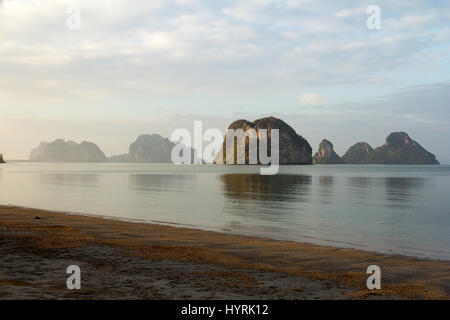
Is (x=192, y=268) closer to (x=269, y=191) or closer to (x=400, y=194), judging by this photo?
(x=269, y=191)

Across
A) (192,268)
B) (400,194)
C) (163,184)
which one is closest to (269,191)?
(400,194)

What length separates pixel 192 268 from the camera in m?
12.9

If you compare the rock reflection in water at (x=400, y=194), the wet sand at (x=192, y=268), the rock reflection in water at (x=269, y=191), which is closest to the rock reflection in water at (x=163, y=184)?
the rock reflection in water at (x=269, y=191)

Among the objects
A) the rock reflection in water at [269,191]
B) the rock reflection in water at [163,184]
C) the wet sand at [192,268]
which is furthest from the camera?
the rock reflection in water at [163,184]

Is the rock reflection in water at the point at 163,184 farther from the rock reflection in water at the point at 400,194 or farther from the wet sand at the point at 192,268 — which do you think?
the wet sand at the point at 192,268

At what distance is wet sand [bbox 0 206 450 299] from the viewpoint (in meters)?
10.0

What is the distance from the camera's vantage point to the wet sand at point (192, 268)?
1002 cm

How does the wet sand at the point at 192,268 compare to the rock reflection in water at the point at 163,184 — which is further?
the rock reflection in water at the point at 163,184

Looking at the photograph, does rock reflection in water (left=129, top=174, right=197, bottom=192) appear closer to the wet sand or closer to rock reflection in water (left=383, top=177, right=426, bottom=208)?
rock reflection in water (left=383, top=177, right=426, bottom=208)

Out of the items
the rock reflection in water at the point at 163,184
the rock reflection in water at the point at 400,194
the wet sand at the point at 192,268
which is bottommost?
the rock reflection in water at the point at 400,194

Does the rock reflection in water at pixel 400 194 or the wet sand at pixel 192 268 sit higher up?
the wet sand at pixel 192 268
